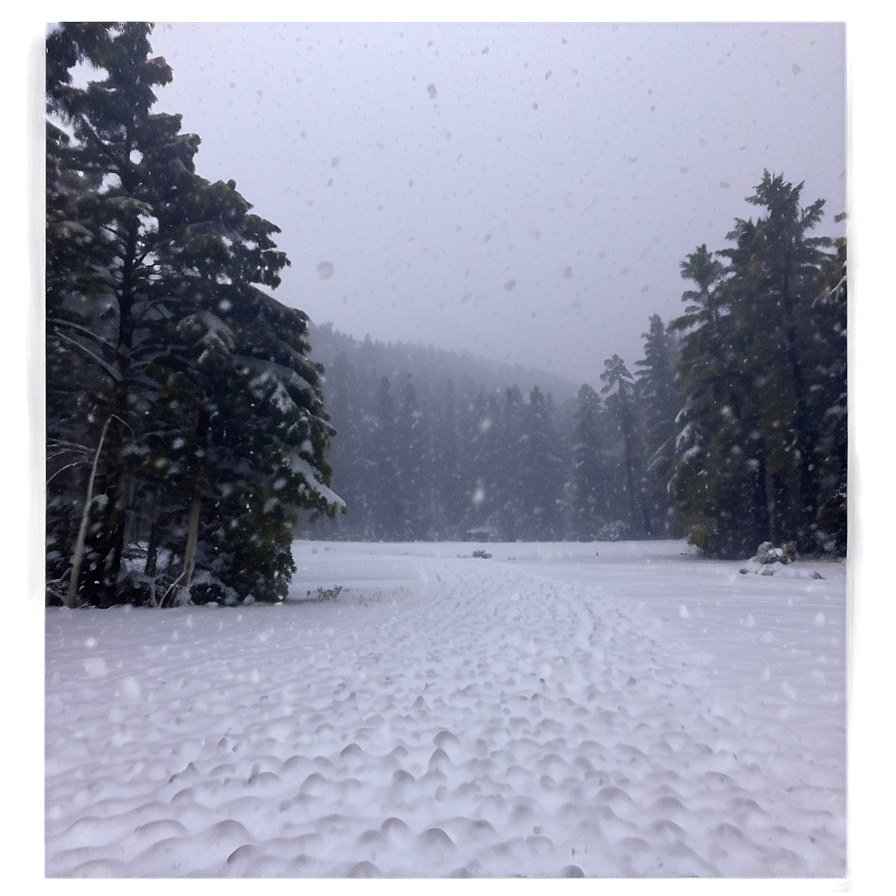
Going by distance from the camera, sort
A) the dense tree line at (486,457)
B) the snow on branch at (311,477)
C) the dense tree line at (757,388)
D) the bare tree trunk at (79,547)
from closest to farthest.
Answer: the bare tree trunk at (79,547) < the snow on branch at (311,477) < the dense tree line at (757,388) < the dense tree line at (486,457)

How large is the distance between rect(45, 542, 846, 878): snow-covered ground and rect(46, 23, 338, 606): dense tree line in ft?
9.09

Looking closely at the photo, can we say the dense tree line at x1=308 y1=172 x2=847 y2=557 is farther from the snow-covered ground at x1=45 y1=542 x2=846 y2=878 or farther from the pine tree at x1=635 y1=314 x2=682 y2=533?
the snow-covered ground at x1=45 y1=542 x2=846 y2=878

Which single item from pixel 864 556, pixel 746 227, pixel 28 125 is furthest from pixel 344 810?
pixel 746 227

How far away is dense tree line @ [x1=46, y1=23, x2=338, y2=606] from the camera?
8.52m

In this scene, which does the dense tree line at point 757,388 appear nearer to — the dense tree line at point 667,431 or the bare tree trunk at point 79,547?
the dense tree line at point 667,431

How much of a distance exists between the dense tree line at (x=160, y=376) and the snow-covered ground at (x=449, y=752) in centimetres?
277

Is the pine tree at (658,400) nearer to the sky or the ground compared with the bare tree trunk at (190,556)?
nearer to the sky

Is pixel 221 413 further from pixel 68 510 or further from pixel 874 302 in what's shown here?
pixel 874 302

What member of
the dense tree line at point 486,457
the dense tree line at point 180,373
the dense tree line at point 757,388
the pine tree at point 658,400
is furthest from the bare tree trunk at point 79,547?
the pine tree at point 658,400

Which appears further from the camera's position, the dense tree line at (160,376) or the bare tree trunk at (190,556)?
the bare tree trunk at (190,556)

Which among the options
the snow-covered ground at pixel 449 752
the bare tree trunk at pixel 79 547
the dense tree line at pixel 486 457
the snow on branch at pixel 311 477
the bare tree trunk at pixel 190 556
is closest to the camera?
the snow-covered ground at pixel 449 752

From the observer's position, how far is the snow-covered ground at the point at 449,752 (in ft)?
7.14

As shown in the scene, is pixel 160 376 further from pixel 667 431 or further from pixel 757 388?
pixel 667 431

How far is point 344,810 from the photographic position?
8.02ft
